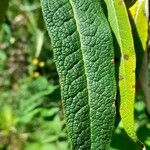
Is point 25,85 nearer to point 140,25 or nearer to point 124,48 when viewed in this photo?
point 140,25

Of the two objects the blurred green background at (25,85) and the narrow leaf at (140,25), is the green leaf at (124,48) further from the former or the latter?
the blurred green background at (25,85)

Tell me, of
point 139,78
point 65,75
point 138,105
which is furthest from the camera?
point 138,105

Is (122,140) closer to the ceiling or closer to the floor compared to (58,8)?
closer to the floor

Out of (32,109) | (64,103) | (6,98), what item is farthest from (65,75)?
(6,98)

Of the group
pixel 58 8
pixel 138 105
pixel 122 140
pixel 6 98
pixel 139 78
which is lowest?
pixel 6 98

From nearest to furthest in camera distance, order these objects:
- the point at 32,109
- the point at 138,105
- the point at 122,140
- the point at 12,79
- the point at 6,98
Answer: the point at 122,140, the point at 32,109, the point at 138,105, the point at 6,98, the point at 12,79

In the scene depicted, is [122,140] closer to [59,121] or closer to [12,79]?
[59,121]

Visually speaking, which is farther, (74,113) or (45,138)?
(45,138)

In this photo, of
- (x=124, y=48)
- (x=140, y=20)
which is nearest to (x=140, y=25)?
(x=140, y=20)
